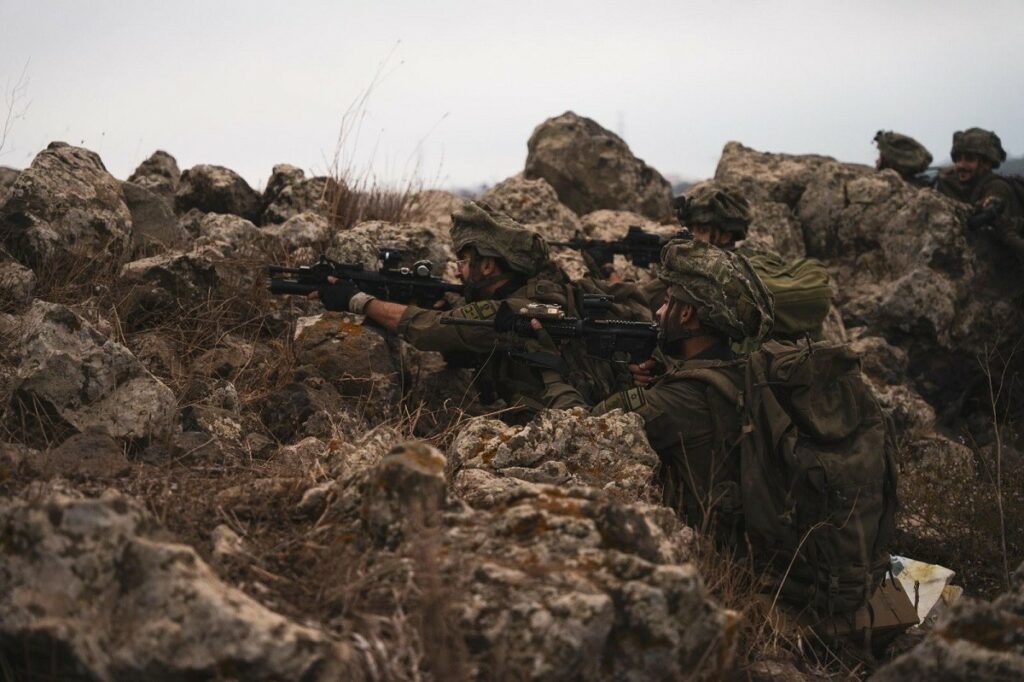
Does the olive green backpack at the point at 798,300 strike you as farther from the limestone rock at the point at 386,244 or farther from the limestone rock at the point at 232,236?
the limestone rock at the point at 232,236

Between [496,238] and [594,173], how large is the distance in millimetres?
4869

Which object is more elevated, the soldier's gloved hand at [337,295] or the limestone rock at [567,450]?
the soldier's gloved hand at [337,295]

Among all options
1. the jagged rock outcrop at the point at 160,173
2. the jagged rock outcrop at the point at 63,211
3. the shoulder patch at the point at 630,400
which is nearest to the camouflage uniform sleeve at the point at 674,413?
the shoulder patch at the point at 630,400

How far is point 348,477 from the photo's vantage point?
3584mm

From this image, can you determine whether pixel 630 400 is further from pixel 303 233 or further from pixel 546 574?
pixel 303 233

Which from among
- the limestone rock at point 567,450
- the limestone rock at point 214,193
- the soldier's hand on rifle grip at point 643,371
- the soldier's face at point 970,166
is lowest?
the limestone rock at point 567,450

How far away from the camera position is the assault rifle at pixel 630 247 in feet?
28.8

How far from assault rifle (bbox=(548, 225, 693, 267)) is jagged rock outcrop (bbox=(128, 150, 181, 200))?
329 cm

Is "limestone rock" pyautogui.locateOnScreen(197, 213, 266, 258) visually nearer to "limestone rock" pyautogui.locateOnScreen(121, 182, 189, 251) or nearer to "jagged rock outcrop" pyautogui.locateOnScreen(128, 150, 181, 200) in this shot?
"limestone rock" pyautogui.locateOnScreen(121, 182, 189, 251)

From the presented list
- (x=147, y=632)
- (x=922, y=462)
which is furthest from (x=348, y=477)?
(x=922, y=462)

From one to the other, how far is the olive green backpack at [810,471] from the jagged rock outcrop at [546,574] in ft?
4.51

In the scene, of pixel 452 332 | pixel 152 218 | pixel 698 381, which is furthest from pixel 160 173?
pixel 698 381

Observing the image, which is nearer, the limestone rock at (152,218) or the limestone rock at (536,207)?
the limestone rock at (152,218)

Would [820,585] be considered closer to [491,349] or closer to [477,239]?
[491,349]
